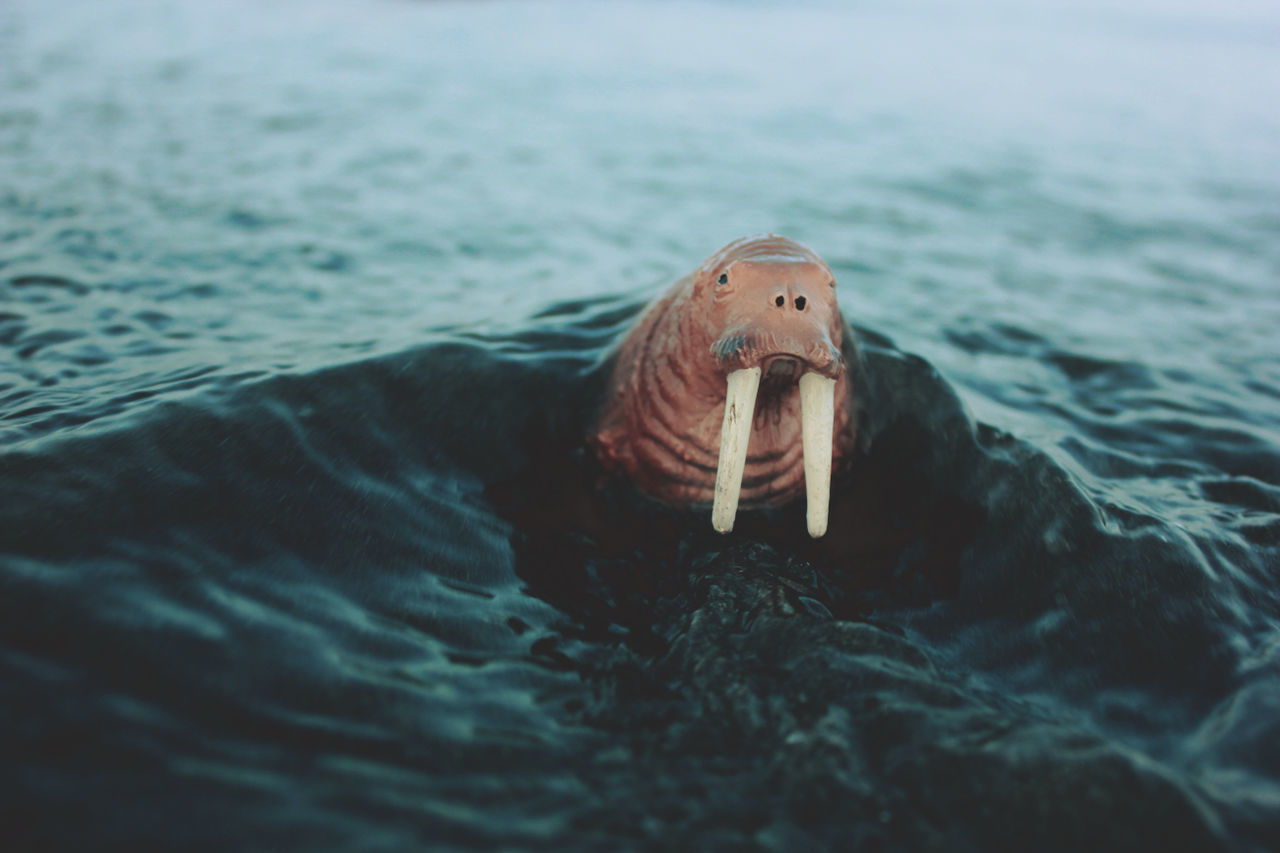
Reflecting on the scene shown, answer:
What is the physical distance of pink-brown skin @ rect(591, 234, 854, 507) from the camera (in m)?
3.14

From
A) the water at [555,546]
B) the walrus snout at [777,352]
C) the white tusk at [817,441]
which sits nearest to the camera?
the water at [555,546]

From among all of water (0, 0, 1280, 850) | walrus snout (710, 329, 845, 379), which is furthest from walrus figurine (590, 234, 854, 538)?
water (0, 0, 1280, 850)

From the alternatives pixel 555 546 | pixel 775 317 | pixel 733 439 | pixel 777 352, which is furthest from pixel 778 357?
pixel 555 546

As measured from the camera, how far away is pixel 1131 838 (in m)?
2.08

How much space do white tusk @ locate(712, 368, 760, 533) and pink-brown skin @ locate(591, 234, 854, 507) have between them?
71mm

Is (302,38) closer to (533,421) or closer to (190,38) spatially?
(190,38)

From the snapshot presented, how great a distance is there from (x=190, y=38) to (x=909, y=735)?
16.8m

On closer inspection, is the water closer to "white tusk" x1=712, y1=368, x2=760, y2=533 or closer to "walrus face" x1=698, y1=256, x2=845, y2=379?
"white tusk" x1=712, y1=368, x2=760, y2=533

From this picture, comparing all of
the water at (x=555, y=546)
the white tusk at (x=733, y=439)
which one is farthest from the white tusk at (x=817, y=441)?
the water at (x=555, y=546)

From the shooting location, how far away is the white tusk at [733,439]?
316 cm

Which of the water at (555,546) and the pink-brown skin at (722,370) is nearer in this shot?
the water at (555,546)

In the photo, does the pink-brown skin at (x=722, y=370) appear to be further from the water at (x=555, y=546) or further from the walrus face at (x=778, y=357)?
the water at (x=555, y=546)

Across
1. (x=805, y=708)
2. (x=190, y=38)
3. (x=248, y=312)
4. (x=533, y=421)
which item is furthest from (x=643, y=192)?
(x=190, y=38)

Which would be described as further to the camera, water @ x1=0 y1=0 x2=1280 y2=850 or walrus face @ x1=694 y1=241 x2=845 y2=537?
walrus face @ x1=694 y1=241 x2=845 y2=537
